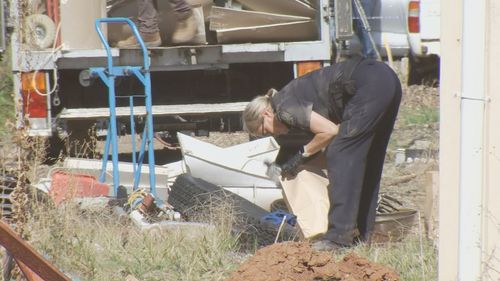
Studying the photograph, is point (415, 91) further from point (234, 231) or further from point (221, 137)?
point (234, 231)

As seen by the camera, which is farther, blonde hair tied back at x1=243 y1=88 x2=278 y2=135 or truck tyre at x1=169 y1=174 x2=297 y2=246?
blonde hair tied back at x1=243 y1=88 x2=278 y2=135

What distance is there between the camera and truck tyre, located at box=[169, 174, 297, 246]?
582cm

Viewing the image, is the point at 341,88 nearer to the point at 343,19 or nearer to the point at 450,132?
the point at 450,132

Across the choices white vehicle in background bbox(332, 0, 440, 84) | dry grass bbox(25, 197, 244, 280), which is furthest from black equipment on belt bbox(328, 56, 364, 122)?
white vehicle in background bbox(332, 0, 440, 84)

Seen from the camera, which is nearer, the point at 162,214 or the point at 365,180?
the point at 365,180

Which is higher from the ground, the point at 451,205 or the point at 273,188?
the point at 451,205

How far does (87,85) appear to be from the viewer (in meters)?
8.97

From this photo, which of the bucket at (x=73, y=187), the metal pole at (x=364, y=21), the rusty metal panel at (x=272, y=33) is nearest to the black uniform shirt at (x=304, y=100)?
the bucket at (x=73, y=187)

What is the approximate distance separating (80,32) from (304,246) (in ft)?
16.2

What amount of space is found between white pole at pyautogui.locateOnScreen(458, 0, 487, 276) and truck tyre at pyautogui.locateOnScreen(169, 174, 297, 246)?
220 cm

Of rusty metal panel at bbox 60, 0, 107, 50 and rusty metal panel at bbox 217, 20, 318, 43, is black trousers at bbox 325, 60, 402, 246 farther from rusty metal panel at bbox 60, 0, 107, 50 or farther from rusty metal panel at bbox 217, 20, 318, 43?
rusty metal panel at bbox 60, 0, 107, 50

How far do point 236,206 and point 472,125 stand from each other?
118 inches

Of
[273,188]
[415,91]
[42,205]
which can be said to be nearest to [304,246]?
[42,205]

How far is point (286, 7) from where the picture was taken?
8.84 m
